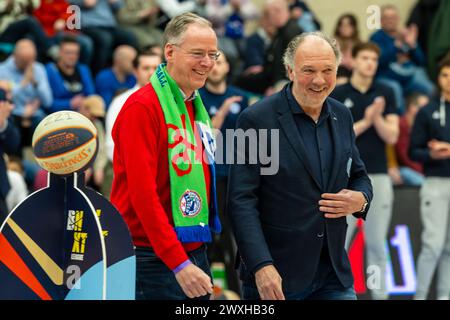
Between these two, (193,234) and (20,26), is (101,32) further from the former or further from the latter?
(193,234)

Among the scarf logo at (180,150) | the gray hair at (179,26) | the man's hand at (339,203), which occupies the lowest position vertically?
the man's hand at (339,203)

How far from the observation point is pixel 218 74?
919cm

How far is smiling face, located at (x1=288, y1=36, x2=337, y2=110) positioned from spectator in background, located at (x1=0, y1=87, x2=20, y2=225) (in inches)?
130

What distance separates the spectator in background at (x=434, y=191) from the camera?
9656 mm

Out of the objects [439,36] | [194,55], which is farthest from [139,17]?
[194,55]

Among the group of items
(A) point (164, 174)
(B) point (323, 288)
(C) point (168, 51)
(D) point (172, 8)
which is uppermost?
(D) point (172, 8)

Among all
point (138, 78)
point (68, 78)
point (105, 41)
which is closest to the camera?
point (138, 78)

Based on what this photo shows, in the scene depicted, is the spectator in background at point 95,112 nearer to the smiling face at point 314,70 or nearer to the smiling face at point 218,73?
the smiling face at point 218,73

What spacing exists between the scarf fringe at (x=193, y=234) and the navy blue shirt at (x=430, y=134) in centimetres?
489

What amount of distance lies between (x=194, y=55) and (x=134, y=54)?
20.9 ft

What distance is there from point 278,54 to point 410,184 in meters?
2.02

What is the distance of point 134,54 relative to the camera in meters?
11.4

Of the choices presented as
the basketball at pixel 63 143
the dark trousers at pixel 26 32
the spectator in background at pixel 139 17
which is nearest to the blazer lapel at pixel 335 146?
the basketball at pixel 63 143
